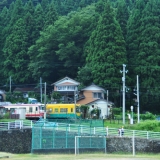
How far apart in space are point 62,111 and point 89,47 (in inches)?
535

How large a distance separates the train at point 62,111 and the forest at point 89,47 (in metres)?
7.78

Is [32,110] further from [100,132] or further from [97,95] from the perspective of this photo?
[100,132]

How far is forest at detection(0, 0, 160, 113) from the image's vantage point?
190 feet

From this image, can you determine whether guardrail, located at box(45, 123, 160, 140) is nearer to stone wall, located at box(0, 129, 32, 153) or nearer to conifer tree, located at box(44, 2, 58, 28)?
stone wall, located at box(0, 129, 32, 153)

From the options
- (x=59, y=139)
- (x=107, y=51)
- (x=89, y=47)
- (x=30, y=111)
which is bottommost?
(x=59, y=139)

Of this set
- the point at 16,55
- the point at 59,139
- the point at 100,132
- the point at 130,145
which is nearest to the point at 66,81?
the point at 16,55

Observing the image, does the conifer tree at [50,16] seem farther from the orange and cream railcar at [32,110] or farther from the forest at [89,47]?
the orange and cream railcar at [32,110]

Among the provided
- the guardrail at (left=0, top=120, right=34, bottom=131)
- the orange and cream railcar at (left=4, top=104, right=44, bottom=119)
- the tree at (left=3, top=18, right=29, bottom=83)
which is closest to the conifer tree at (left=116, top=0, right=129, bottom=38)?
the tree at (left=3, top=18, right=29, bottom=83)

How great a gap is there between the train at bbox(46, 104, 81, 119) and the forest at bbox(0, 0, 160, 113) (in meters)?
7.78

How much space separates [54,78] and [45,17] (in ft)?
32.7

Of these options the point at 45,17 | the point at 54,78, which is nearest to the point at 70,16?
the point at 45,17

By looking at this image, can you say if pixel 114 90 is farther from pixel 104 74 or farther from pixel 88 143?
pixel 88 143

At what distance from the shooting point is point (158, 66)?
187 ft

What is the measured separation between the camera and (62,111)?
51594 millimetres
